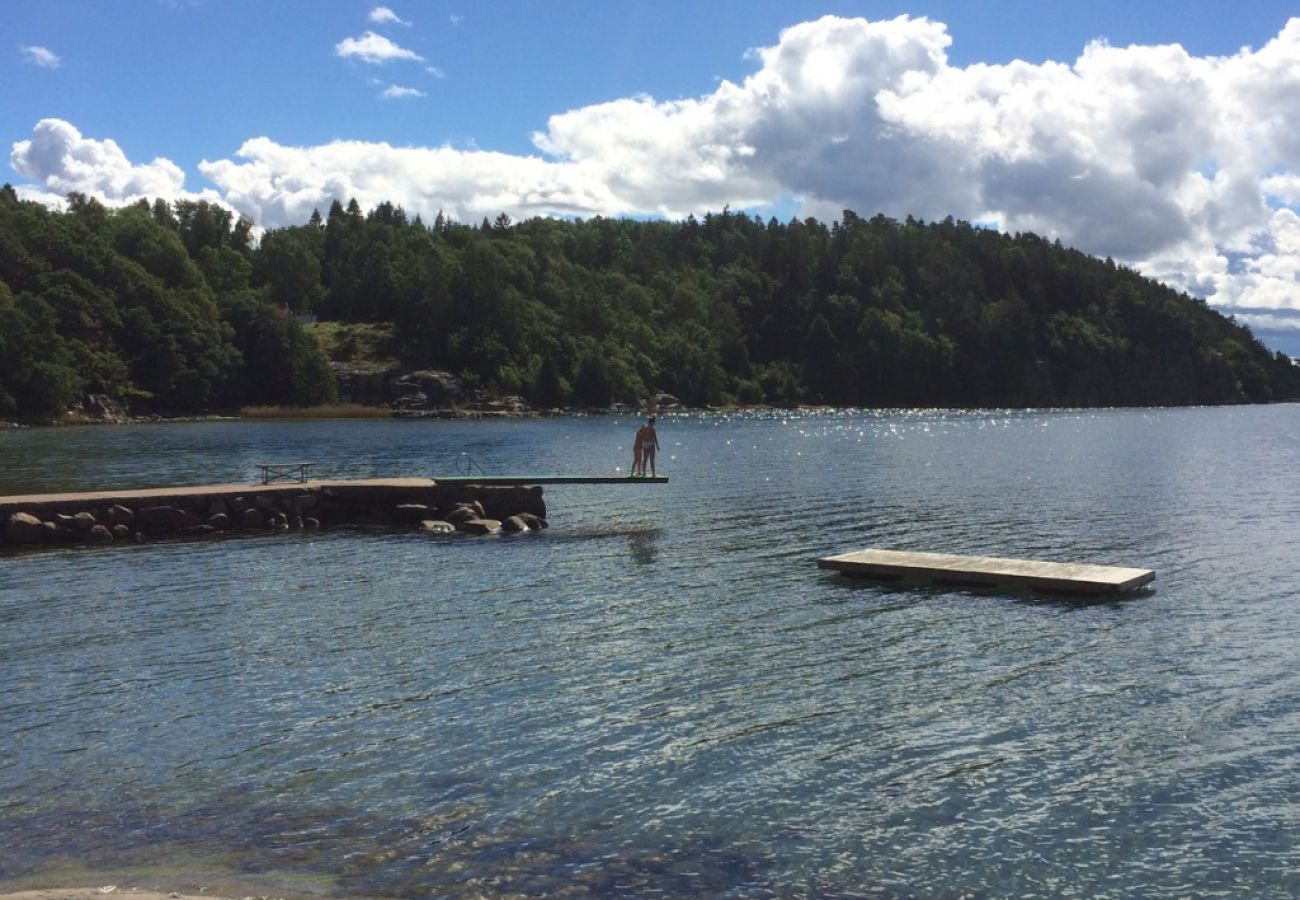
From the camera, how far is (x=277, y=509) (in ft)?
129

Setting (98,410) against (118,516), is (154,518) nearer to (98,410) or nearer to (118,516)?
(118,516)

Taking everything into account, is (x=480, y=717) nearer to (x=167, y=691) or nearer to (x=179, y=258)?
(x=167, y=691)

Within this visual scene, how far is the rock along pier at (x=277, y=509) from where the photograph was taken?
3488 cm

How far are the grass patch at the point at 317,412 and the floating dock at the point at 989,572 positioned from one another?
145565 mm

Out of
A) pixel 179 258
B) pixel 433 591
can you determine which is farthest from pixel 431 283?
pixel 433 591

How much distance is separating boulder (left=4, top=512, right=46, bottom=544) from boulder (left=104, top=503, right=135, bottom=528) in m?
2.03

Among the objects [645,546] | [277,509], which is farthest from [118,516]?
[645,546]

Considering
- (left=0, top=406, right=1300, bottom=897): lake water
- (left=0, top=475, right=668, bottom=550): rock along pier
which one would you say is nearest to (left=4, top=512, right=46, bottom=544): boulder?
(left=0, top=475, right=668, bottom=550): rock along pier

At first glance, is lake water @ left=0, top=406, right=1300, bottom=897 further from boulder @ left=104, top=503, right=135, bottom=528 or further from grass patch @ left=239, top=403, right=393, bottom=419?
grass patch @ left=239, top=403, right=393, bottom=419

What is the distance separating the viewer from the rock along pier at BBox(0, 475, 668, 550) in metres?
34.9

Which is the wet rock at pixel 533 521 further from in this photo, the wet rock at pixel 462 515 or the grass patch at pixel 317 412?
the grass patch at pixel 317 412

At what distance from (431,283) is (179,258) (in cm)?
4175

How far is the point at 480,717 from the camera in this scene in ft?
52.6

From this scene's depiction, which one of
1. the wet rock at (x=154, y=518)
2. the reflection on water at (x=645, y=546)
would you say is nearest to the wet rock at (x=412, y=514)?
the wet rock at (x=154, y=518)
